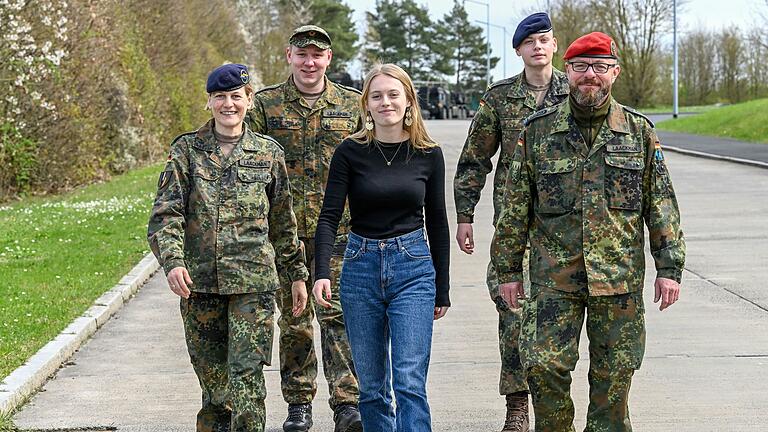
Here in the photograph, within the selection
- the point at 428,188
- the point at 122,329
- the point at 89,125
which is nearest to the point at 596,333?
the point at 428,188

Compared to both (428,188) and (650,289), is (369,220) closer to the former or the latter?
(428,188)

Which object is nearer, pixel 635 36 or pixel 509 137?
pixel 509 137

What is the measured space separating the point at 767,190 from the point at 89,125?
41.3ft

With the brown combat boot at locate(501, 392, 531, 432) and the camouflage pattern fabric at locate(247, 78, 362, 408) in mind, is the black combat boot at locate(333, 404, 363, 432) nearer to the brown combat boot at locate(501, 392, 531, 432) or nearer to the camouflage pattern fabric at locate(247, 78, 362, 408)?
the camouflage pattern fabric at locate(247, 78, 362, 408)

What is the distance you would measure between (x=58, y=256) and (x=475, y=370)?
6735 mm

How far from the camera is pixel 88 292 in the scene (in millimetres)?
10891

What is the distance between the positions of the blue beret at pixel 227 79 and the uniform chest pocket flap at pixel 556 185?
1.52 meters

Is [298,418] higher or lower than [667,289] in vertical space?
lower

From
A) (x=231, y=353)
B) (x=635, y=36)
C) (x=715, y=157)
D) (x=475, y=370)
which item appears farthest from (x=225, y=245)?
(x=635, y=36)

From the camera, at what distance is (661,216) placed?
5117 mm

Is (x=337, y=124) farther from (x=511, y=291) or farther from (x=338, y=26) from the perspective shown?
(x=338, y=26)

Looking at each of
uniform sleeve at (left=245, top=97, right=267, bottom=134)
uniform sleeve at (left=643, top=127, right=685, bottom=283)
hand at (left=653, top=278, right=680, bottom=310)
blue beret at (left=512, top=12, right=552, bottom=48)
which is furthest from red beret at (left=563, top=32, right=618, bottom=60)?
uniform sleeve at (left=245, top=97, right=267, bottom=134)

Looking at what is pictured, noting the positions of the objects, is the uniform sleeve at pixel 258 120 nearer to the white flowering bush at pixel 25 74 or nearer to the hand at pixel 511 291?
the hand at pixel 511 291

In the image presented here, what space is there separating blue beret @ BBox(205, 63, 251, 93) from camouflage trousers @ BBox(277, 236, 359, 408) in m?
1.18
